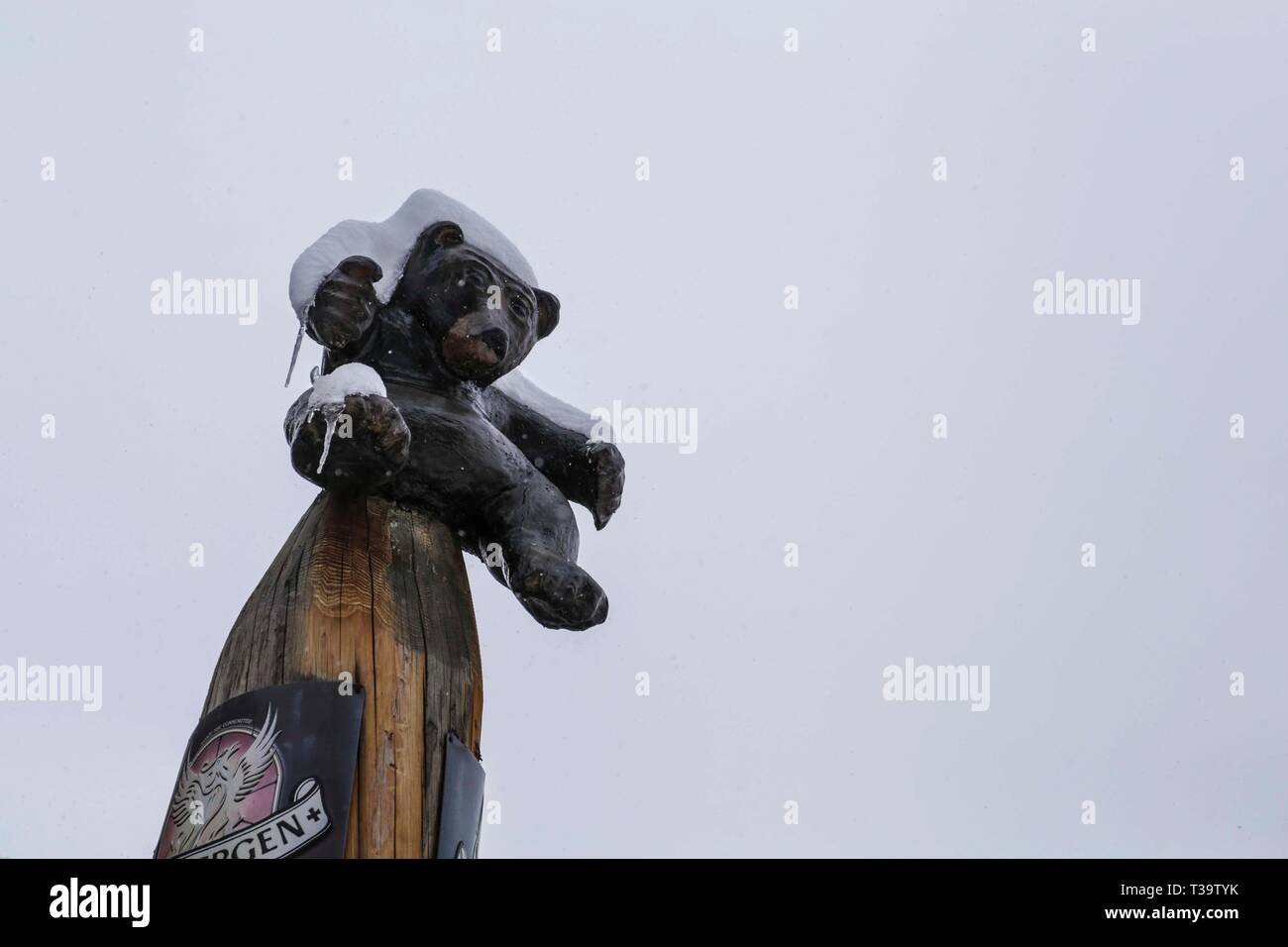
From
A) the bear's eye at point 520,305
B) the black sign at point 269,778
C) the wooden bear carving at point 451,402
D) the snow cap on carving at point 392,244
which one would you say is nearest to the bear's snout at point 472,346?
the wooden bear carving at point 451,402

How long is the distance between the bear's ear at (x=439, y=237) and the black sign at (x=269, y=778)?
1.76 meters

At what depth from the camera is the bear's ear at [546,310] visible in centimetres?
559

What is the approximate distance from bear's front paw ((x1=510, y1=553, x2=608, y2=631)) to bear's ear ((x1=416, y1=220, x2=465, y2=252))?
1233 mm

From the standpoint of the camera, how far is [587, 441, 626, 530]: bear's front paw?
18.3 feet

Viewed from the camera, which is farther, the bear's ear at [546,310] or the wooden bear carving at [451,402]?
the bear's ear at [546,310]

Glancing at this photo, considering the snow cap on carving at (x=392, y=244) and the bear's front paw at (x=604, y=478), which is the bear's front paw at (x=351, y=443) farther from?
the bear's front paw at (x=604, y=478)

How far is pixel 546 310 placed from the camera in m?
5.61

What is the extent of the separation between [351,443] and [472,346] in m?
0.78

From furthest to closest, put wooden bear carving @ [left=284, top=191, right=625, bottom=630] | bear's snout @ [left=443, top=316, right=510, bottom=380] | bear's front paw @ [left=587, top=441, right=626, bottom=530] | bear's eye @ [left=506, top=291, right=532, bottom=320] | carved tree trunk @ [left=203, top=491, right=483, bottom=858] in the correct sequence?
bear's front paw @ [left=587, top=441, right=626, bottom=530], bear's eye @ [left=506, top=291, right=532, bottom=320], bear's snout @ [left=443, top=316, right=510, bottom=380], wooden bear carving @ [left=284, top=191, right=625, bottom=630], carved tree trunk @ [left=203, top=491, right=483, bottom=858]

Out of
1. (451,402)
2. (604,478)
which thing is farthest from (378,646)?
(604,478)

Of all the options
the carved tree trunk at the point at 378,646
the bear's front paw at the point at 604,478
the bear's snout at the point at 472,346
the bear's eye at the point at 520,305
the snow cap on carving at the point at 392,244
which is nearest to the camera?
the carved tree trunk at the point at 378,646

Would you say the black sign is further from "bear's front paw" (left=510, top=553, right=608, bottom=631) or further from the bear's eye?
the bear's eye

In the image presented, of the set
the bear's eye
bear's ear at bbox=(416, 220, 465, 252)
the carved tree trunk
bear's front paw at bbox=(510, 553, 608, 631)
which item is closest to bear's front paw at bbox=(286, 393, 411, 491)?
the carved tree trunk
